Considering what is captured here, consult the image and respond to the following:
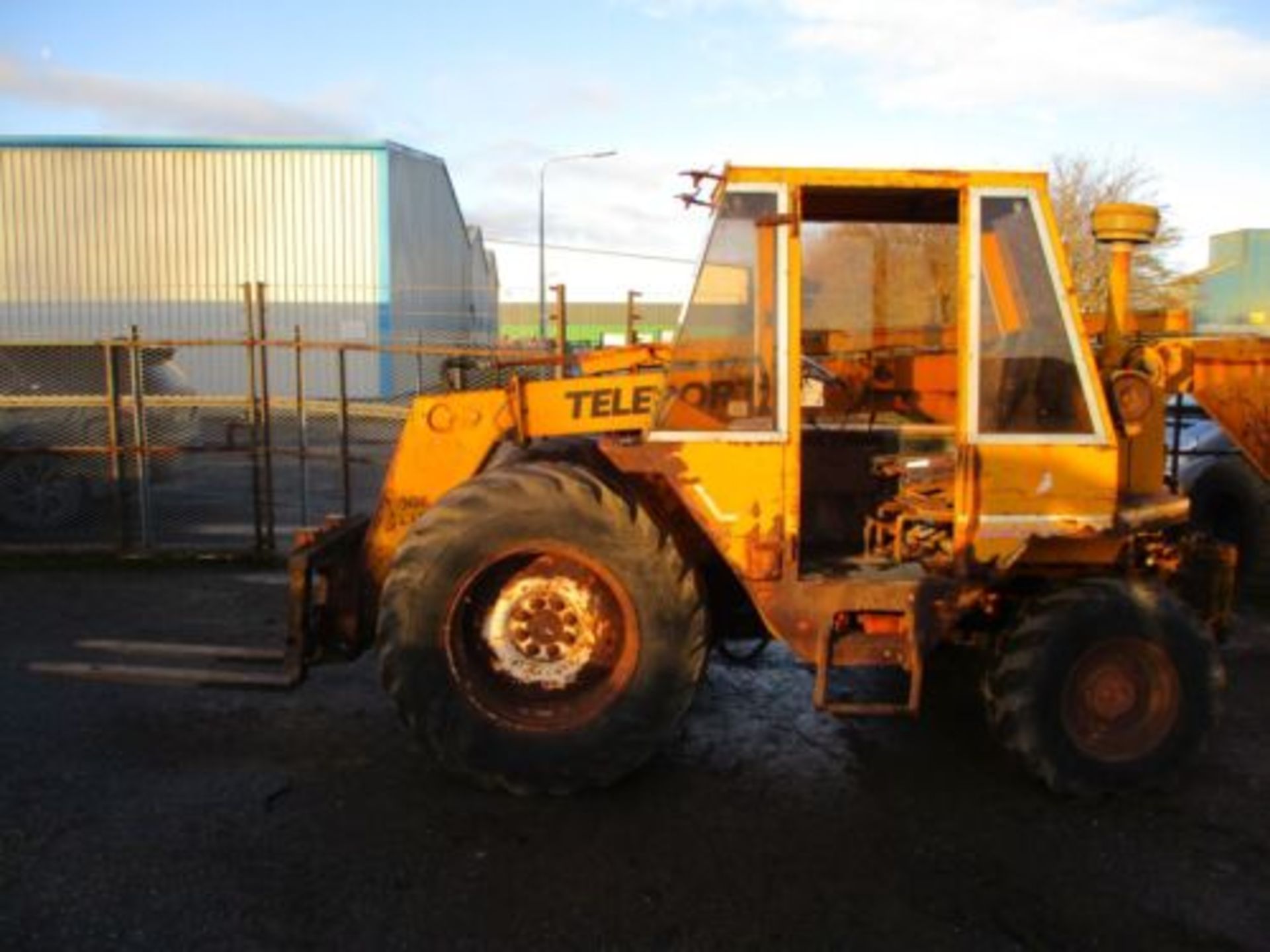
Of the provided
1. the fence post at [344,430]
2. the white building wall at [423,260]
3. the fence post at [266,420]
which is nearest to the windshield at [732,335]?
the fence post at [344,430]

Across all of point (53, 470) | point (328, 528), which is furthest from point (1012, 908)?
point (53, 470)

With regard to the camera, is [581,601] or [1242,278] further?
[1242,278]

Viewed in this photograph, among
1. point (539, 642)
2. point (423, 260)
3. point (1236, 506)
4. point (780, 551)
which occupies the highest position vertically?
point (423, 260)

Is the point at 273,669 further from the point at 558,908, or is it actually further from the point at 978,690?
the point at 978,690

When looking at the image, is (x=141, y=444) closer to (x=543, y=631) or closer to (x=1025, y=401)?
(x=543, y=631)

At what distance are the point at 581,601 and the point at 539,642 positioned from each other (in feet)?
0.85

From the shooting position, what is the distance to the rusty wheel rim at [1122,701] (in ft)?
14.9

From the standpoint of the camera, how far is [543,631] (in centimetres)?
462

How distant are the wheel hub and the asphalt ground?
537 millimetres

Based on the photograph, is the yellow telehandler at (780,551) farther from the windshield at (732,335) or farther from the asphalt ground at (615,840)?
the asphalt ground at (615,840)

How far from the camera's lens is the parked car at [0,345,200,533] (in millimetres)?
10422

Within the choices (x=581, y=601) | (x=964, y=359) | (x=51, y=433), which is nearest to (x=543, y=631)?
(x=581, y=601)

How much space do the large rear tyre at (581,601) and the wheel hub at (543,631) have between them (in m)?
0.08

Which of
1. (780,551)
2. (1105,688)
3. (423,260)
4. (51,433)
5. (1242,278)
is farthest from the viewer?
(423,260)
